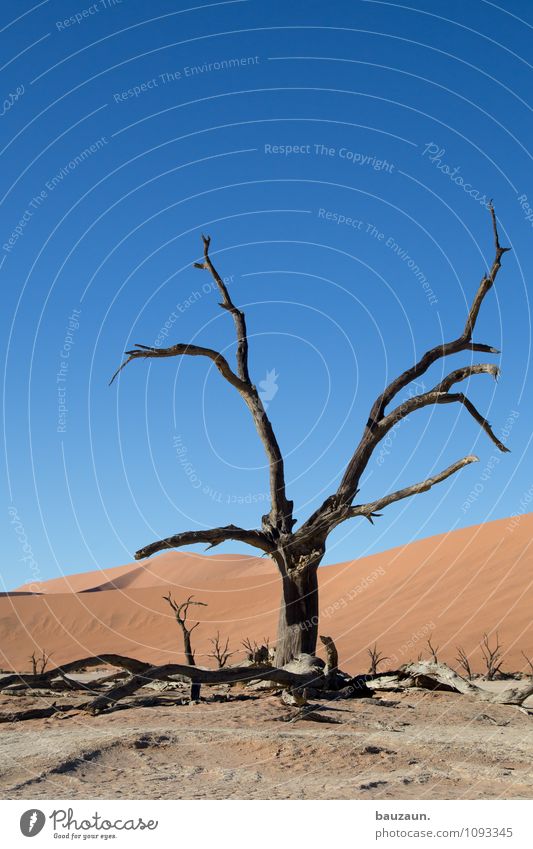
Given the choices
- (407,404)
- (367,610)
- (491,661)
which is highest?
(407,404)

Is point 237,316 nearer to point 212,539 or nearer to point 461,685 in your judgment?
point 212,539

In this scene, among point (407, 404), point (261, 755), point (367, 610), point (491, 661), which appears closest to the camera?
point (261, 755)

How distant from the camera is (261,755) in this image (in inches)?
270

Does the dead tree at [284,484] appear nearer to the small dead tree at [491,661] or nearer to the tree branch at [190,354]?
the tree branch at [190,354]

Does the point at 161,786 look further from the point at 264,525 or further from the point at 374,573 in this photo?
the point at 374,573

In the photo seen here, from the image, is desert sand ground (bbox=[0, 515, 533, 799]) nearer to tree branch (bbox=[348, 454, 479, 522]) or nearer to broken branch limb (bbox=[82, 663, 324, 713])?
broken branch limb (bbox=[82, 663, 324, 713])

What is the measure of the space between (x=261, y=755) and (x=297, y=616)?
5.57 metres

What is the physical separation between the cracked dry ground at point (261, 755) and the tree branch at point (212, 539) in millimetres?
2491

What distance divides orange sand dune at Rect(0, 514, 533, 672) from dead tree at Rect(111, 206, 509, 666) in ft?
39.2

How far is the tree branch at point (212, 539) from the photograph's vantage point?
444 inches

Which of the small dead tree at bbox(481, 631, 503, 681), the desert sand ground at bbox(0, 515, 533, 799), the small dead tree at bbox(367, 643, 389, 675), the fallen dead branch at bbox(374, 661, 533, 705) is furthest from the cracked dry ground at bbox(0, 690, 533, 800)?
the small dead tree at bbox(481, 631, 503, 681)

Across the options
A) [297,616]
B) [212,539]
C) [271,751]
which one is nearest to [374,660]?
[297,616]

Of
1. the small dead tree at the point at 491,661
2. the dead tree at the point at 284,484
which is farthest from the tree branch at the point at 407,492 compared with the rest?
the small dead tree at the point at 491,661

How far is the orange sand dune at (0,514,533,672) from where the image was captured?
31.3 m
